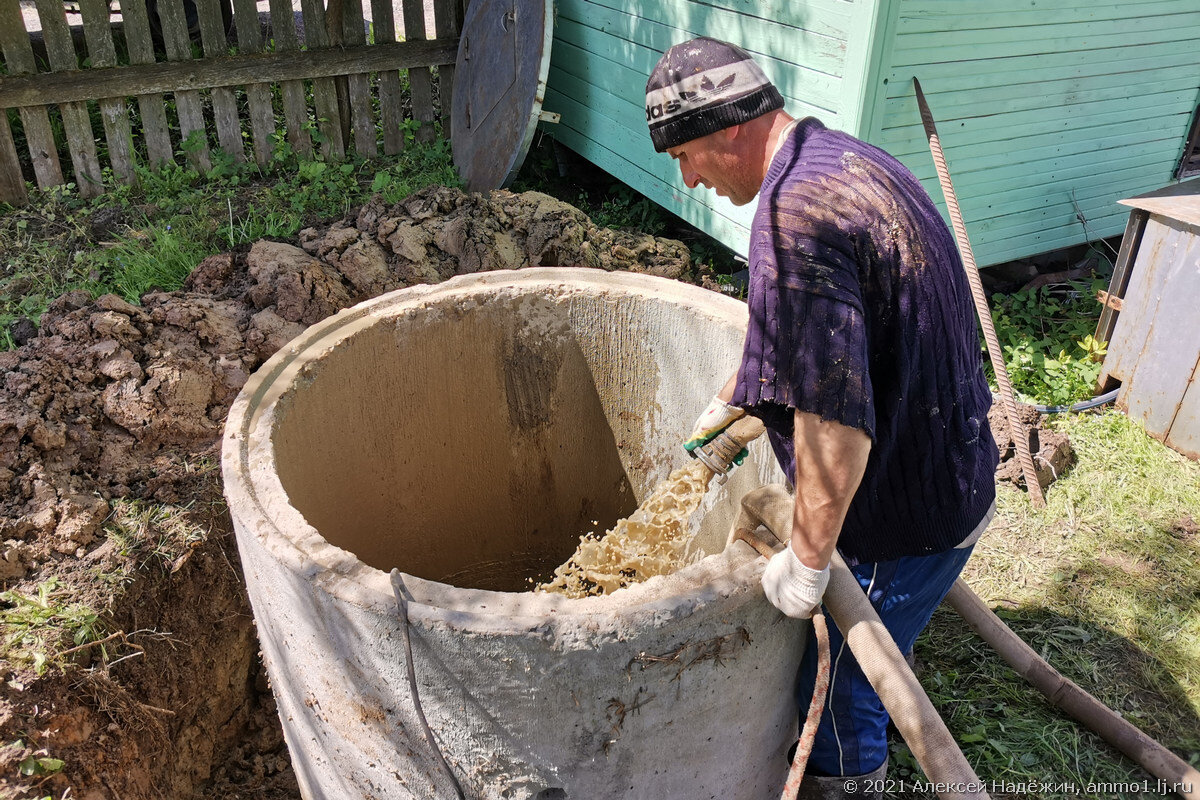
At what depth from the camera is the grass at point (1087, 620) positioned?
277 centimetres

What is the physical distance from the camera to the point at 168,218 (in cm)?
511

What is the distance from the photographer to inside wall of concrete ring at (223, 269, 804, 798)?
1733 mm

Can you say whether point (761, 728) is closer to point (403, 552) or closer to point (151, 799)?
point (403, 552)

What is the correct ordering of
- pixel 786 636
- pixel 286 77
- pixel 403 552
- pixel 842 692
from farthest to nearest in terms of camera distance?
pixel 286 77
pixel 403 552
pixel 842 692
pixel 786 636

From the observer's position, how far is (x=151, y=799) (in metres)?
2.77

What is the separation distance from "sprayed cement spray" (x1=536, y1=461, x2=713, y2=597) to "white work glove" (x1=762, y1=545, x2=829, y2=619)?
713mm

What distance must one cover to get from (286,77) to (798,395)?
5.16 meters

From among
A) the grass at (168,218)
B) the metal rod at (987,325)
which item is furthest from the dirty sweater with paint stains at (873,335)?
the grass at (168,218)

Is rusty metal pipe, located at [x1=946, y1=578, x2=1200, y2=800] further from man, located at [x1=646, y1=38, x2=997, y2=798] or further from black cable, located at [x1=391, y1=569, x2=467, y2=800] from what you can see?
black cable, located at [x1=391, y1=569, x2=467, y2=800]

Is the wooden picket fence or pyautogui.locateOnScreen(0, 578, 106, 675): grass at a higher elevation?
the wooden picket fence

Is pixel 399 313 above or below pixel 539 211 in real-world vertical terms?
above

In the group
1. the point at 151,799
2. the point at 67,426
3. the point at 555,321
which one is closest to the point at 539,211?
the point at 555,321

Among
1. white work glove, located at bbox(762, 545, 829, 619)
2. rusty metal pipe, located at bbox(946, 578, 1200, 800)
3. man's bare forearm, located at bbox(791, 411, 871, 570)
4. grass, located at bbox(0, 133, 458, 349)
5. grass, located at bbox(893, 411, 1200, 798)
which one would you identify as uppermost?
man's bare forearm, located at bbox(791, 411, 871, 570)

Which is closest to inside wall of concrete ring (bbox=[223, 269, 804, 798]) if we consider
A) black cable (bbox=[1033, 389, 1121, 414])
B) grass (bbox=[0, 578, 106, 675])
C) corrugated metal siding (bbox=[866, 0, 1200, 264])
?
grass (bbox=[0, 578, 106, 675])
